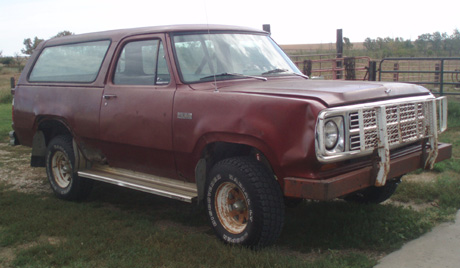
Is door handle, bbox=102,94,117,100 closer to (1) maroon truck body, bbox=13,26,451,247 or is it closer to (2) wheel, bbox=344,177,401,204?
(1) maroon truck body, bbox=13,26,451,247

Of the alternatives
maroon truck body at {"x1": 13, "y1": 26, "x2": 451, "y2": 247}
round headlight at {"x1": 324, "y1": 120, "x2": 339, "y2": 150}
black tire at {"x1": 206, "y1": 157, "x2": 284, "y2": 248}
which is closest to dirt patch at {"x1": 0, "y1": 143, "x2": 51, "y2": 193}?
maroon truck body at {"x1": 13, "y1": 26, "x2": 451, "y2": 247}

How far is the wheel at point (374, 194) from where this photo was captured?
546 cm

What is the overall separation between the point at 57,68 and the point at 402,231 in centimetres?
455

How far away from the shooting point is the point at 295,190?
3963mm

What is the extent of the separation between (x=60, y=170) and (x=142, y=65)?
2075 millimetres

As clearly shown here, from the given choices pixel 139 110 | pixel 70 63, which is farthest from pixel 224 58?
pixel 70 63

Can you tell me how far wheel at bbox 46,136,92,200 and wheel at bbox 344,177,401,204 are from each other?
3.15 metres

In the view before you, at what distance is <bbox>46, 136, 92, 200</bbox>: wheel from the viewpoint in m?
6.26

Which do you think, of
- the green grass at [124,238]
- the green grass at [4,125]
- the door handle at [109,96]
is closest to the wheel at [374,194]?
the green grass at [124,238]

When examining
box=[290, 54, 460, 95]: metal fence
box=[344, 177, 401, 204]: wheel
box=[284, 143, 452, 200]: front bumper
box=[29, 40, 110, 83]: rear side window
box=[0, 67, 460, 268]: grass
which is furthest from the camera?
box=[290, 54, 460, 95]: metal fence

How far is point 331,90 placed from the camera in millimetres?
4227

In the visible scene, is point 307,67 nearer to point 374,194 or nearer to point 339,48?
point 339,48

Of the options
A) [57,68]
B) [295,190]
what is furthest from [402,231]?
[57,68]

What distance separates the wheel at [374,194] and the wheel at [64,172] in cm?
315
